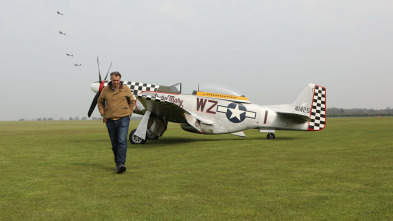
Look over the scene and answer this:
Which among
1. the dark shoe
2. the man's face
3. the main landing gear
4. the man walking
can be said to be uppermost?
the man's face

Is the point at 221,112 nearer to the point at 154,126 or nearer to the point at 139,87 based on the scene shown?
the point at 154,126

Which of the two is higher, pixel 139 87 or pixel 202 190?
pixel 139 87

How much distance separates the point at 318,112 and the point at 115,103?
9.57 meters

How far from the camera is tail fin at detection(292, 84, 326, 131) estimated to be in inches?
527

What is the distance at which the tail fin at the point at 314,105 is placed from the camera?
1338cm

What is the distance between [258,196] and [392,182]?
6.82 feet

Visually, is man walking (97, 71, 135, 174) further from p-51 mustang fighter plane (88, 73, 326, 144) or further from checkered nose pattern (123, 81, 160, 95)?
checkered nose pattern (123, 81, 160, 95)

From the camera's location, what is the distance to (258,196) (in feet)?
13.3

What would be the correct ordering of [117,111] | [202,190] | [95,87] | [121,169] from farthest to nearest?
[95,87]
[117,111]
[121,169]
[202,190]

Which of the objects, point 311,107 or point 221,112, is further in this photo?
point 311,107

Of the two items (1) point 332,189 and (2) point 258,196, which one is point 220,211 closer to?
(2) point 258,196

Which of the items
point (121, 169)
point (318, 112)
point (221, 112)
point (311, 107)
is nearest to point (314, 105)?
point (311, 107)

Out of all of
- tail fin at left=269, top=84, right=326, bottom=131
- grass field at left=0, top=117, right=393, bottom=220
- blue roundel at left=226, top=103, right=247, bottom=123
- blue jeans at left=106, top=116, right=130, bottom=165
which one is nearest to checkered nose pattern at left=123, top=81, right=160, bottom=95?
blue roundel at left=226, top=103, right=247, bottom=123

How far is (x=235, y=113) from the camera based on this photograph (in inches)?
507
